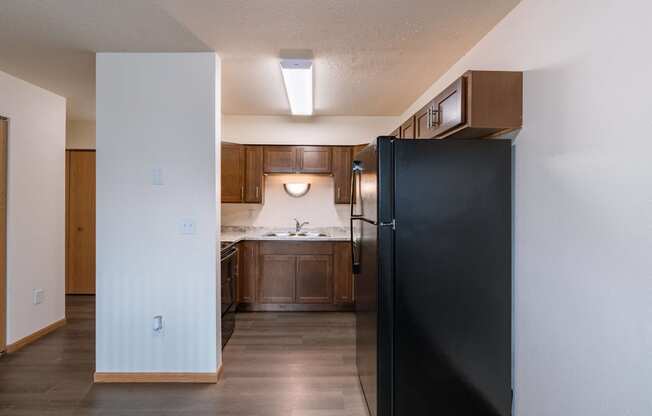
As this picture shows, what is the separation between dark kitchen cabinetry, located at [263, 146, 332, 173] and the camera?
460cm

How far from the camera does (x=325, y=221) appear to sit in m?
4.95

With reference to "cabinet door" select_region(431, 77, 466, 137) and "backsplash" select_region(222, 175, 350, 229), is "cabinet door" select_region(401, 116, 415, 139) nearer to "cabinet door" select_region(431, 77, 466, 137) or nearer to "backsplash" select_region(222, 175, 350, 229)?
"cabinet door" select_region(431, 77, 466, 137)

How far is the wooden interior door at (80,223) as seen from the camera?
4.93 metres

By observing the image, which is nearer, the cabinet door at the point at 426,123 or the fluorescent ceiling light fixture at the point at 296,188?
the cabinet door at the point at 426,123

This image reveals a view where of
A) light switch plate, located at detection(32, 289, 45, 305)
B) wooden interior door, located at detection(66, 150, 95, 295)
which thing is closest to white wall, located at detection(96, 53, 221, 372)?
light switch plate, located at detection(32, 289, 45, 305)

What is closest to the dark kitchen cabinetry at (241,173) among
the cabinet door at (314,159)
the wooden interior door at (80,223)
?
the cabinet door at (314,159)

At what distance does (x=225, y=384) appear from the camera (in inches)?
104

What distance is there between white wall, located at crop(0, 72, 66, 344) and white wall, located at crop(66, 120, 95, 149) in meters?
1.20

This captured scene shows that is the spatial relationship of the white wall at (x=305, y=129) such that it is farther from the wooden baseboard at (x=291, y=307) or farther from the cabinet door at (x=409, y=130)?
the wooden baseboard at (x=291, y=307)

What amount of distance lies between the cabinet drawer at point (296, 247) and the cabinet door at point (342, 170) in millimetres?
691

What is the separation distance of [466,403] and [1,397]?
9.71ft

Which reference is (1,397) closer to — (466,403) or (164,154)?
(164,154)

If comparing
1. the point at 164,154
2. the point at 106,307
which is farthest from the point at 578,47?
the point at 106,307

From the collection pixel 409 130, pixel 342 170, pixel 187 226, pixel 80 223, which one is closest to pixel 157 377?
pixel 187 226
